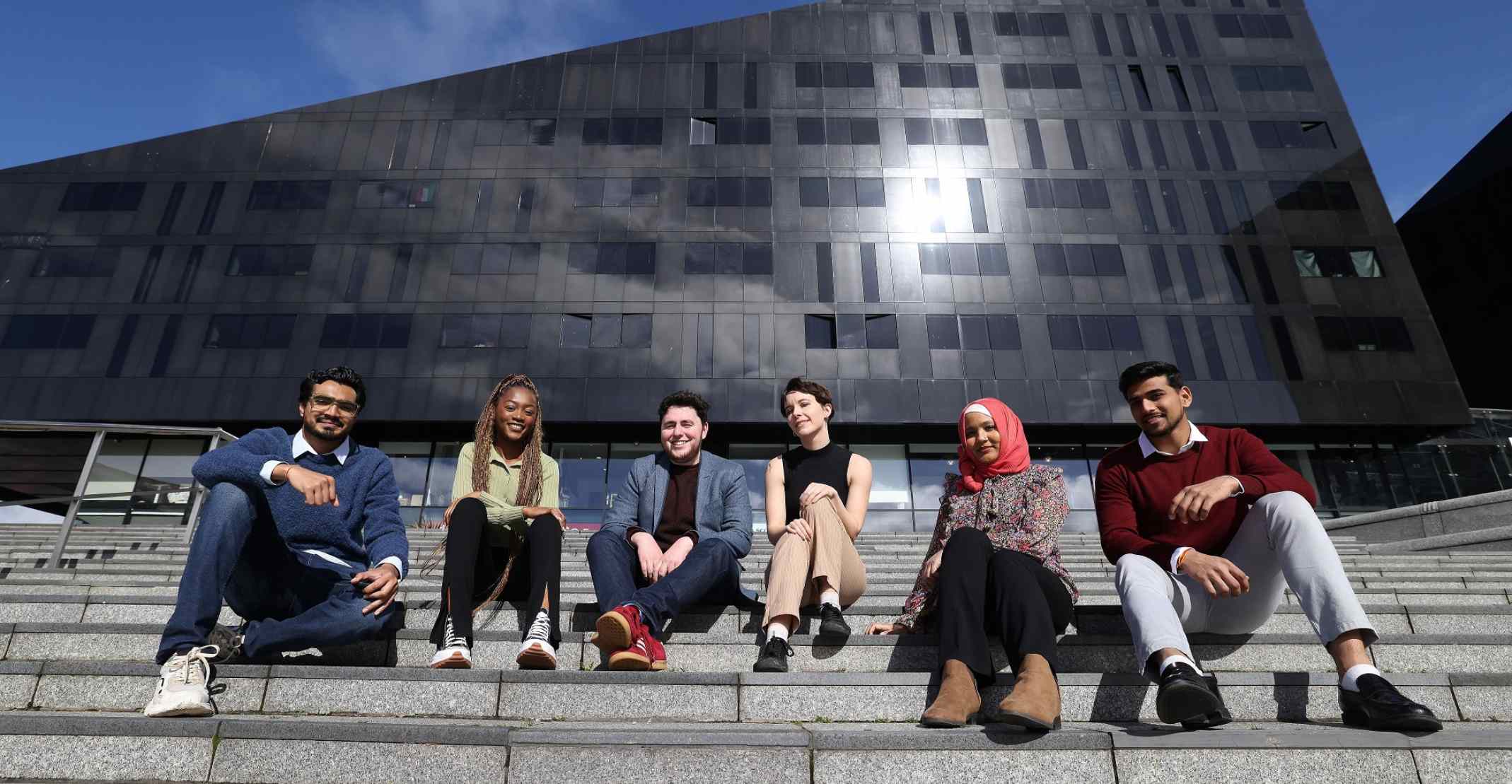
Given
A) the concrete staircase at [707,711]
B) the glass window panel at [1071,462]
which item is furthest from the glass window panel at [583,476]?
the concrete staircase at [707,711]

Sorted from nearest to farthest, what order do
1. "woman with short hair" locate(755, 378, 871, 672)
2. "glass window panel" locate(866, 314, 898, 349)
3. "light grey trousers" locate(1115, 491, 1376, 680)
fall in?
1. "light grey trousers" locate(1115, 491, 1376, 680)
2. "woman with short hair" locate(755, 378, 871, 672)
3. "glass window panel" locate(866, 314, 898, 349)

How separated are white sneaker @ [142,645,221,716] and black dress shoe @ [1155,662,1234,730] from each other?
10.5ft

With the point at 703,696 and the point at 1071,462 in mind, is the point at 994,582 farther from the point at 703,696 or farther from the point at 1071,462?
the point at 1071,462

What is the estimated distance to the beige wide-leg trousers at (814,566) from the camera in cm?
313

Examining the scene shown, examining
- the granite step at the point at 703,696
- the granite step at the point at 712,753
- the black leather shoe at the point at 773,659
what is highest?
the black leather shoe at the point at 773,659

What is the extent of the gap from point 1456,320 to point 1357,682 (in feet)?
134

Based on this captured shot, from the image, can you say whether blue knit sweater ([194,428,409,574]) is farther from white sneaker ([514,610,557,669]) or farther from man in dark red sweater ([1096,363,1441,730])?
man in dark red sweater ([1096,363,1441,730])

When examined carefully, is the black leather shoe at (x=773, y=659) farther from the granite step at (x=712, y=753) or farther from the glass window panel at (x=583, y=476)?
the glass window panel at (x=583, y=476)

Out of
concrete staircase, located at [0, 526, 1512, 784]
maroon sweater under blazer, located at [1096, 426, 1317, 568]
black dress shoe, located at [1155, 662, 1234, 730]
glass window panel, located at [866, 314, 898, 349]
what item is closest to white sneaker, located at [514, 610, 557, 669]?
concrete staircase, located at [0, 526, 1512, 784]

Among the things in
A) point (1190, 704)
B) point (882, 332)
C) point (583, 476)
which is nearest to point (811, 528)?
point (1190, 704)

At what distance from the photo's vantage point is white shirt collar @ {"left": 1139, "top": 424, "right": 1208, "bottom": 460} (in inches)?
132

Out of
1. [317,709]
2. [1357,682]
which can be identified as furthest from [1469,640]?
[317,709]

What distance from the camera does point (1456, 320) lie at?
31969 millimetres

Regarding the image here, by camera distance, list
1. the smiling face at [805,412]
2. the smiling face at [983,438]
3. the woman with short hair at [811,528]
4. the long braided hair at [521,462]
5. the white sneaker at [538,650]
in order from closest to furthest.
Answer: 1. the white sneaker at [538,650]
2. the woman with short hair at [811,528]
3. the smiling face at [983,438]
4. the long braided hair at [521,462]
5. the smiling face at [805,412]
